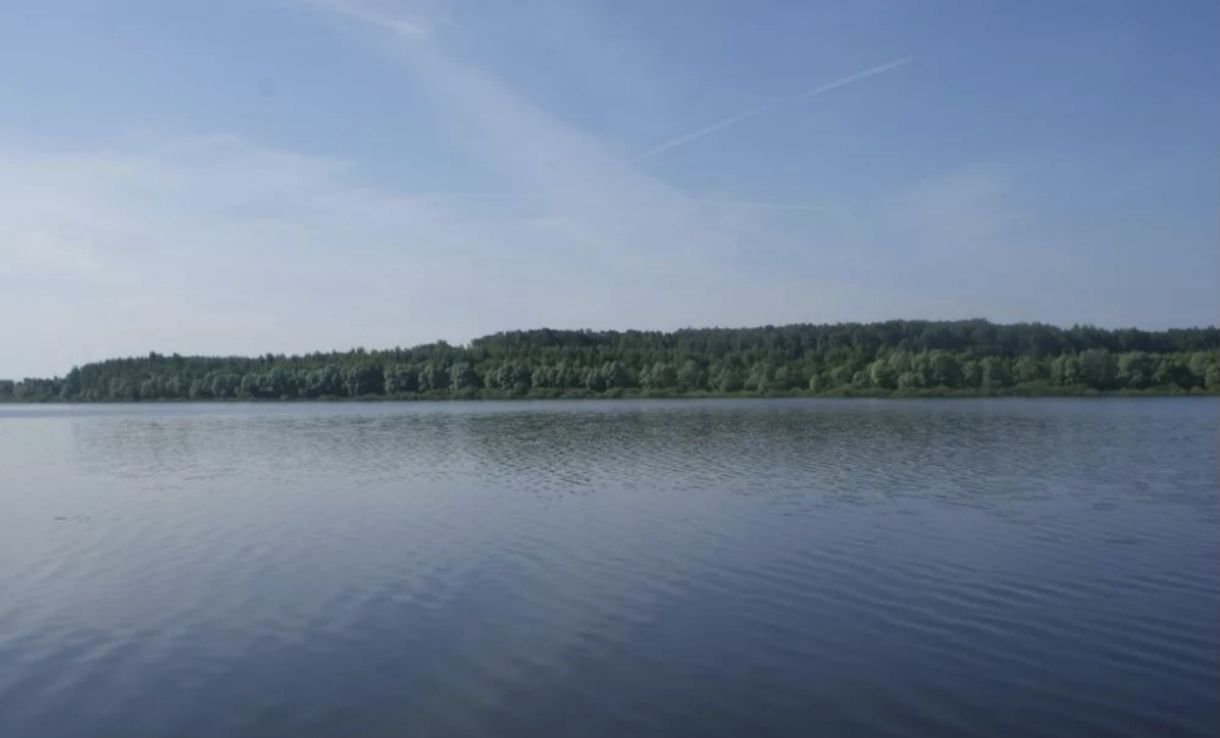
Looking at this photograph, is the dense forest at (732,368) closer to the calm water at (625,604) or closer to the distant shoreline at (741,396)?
the distant shoreline at (741,396)

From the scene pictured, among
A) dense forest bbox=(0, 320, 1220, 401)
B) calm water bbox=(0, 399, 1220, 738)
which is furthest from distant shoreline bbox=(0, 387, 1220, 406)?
calm water bbox=(0, 399, 1220, 738)

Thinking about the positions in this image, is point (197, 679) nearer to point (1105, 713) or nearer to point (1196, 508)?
point (1105, 713)

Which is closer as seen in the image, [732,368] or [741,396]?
[741,396]

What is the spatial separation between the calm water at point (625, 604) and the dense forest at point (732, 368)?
89021 millimetres

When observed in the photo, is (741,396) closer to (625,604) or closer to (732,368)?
(732,368)

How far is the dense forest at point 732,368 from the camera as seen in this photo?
11206cm

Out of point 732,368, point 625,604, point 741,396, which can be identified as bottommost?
point 625,604

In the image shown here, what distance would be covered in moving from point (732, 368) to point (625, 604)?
121769 millimetres

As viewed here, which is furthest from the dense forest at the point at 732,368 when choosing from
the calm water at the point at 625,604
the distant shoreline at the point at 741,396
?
the calm water at the point at 625,604

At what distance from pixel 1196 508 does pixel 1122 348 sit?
428 ft

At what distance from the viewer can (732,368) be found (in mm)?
134000

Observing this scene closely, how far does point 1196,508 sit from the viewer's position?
68.0ft

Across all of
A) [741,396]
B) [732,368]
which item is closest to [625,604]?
[741,396]

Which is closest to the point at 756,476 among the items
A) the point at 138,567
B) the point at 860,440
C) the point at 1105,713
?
the point at 860,440
